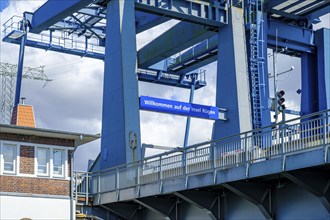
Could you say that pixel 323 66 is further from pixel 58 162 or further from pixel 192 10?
pixel 58 162

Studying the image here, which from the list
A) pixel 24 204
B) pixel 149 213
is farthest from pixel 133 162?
pixel 24 204

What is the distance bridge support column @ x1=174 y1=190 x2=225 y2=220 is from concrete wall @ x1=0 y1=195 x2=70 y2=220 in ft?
20.3

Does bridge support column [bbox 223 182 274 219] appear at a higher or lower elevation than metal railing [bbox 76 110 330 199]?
lower

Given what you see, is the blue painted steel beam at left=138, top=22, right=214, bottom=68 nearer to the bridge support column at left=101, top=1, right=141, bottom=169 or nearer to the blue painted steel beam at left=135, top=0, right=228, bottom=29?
the blue painted steel beam at left=135, top=0, right=228, bottom=29

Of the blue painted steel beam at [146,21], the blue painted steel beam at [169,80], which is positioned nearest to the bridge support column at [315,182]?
the blue painted steel beam at [146,21]

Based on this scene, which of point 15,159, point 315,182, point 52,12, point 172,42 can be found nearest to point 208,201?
point 315,182

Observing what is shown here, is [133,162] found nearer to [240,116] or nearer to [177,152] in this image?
[177,152]

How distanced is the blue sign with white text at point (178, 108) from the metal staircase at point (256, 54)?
9.10 feet

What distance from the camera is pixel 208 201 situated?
29031 mm

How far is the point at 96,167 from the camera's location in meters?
40.0

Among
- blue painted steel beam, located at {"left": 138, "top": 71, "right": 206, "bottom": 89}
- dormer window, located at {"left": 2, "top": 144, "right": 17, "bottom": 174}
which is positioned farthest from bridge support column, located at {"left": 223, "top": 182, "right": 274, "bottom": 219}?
blue painted steel beam, located at {"left": 138, "top": 71, "right": 206, "bottom": 89}

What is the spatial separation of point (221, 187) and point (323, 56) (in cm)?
2343

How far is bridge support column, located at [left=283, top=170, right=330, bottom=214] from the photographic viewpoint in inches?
945

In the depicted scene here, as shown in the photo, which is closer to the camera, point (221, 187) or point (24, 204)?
point (221, 187)
